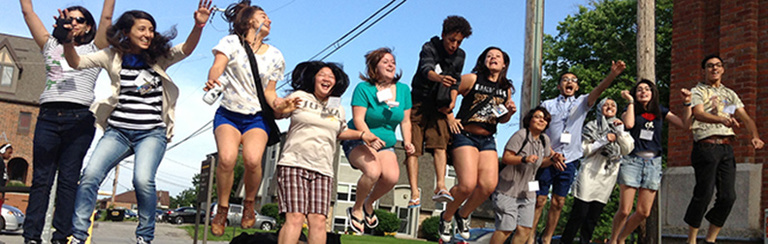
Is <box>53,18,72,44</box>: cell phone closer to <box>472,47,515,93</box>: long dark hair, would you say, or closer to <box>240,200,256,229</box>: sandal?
<box>240,200,256,229</box>: sandal

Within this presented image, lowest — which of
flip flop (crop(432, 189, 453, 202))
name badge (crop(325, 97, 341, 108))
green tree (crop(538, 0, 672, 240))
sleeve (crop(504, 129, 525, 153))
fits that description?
flip flop (crop(432, 189, 453, 202))

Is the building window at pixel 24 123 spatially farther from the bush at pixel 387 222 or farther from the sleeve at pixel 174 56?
the sleeve at pixel 174 56

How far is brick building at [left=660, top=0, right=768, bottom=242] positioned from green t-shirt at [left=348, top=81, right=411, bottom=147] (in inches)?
286

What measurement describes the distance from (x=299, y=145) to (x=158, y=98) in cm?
122

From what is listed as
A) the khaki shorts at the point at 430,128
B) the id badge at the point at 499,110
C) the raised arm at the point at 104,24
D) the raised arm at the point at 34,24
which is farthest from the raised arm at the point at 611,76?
the raised arm at the point at 34,24

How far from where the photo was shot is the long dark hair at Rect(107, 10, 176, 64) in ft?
19.6

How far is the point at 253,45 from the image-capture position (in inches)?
246

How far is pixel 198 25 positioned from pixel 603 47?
27123 millimetres

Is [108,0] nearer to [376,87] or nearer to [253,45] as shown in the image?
[253,45]

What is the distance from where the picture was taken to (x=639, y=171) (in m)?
8.52

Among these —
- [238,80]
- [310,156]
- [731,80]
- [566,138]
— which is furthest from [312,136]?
[731,80]

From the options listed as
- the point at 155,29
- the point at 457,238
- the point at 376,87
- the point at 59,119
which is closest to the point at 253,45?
the point at 155,29

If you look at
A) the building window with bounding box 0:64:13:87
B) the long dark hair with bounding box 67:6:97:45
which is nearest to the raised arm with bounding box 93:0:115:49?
the long dark hair with bounding box 67:6:97:45

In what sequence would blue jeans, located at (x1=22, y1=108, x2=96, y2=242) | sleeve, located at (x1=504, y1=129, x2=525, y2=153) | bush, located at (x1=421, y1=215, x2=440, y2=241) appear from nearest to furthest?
blue jeans, located at (x1=22, y1=108, x2=96, y2=242) → sleeve, located at (x1=504, y1=129, x2=525, y2=153) → bush, located at (x1=421, y1=215, x2=440, y2=241)
